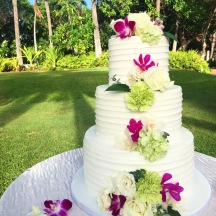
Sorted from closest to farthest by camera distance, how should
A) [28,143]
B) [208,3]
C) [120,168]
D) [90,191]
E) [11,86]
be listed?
[120,168] → [90,191] → [28,143] → [11,86] → [208,3]

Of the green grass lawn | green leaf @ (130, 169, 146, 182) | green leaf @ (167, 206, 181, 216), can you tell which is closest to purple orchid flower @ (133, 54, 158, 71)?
green leaf @ (130, 169, 146, 182)

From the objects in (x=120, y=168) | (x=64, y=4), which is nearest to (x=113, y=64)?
(x=120, y=168)

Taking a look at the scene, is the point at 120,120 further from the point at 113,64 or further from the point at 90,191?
the point at 90,191

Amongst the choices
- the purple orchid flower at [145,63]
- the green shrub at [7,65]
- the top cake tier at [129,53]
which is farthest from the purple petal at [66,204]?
the green shrub at [7,65]

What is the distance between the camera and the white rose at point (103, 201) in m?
2.28

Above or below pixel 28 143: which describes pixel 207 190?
above

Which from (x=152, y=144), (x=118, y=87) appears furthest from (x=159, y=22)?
(x=152, y=144)

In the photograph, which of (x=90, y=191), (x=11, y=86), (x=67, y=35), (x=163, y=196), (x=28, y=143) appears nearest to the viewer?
(x=163, y=196)

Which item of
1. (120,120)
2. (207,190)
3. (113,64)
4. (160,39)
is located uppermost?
(160,39)

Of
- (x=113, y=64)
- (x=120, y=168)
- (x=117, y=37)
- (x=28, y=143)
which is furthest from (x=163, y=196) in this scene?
(x=28, y=143)

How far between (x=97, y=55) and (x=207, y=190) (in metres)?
22.8

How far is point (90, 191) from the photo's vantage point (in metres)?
2.74

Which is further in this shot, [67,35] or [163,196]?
[67,35]

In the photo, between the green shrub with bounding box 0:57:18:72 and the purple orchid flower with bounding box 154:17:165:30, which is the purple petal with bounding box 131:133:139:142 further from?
the green shrub with bounding box 0:57:18:72
